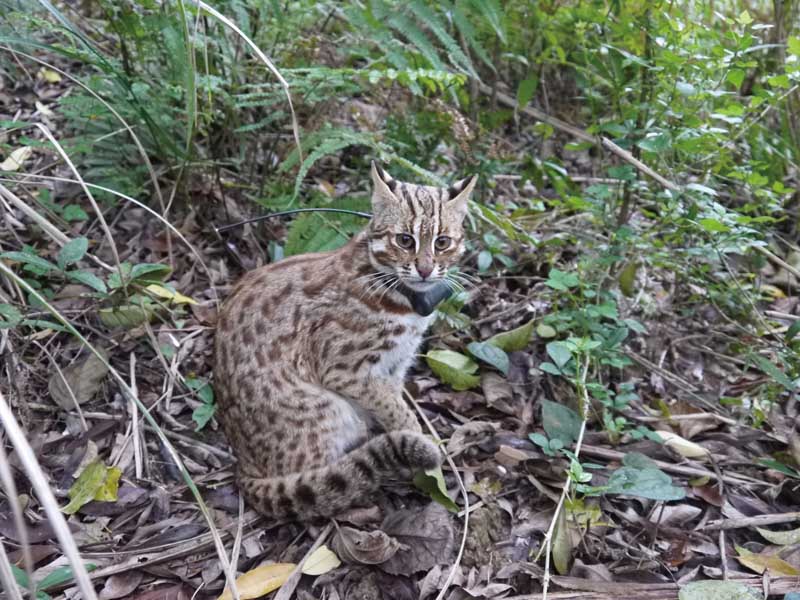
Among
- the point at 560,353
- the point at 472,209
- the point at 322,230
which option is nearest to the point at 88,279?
the point at 322,230

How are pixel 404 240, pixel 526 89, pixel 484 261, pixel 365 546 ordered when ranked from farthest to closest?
pixel 526 89 < pixel 484 261 < pixel 404 240 < pixel 365 546

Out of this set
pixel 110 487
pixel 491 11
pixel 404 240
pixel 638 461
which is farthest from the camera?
pixel 491 11

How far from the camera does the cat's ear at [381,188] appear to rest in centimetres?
435

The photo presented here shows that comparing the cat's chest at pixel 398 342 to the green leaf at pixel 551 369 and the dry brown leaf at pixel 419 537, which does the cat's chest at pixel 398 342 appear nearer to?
the green leaf at pixel 551 369

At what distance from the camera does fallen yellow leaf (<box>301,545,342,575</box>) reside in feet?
11.9

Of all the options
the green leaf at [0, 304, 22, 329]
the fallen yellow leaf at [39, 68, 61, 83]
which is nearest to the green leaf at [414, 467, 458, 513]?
the green leaf at [0, 304, 22, 329]

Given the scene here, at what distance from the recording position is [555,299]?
5.12 metres

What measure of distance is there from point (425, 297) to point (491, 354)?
70 cm

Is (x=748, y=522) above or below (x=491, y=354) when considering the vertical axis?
below

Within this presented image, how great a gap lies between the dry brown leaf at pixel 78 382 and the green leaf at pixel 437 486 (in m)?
2.02

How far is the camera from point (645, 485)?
12.5ft

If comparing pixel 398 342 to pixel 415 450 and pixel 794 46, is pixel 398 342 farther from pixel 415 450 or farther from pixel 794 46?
pixel 794 46

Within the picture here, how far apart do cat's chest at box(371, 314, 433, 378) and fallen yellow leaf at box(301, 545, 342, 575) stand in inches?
46.3

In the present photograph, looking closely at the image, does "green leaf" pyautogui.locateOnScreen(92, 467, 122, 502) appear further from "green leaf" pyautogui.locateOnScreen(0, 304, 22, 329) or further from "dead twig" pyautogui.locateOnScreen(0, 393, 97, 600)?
"dead twig" pyautogui.locateOnScreen(0, 393, 97, 600)
